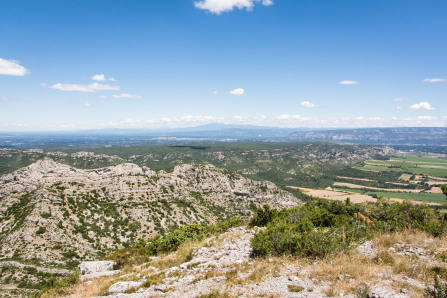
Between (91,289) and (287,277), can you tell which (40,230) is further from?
(287,277)

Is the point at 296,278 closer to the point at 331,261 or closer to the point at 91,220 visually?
the point at 331,261

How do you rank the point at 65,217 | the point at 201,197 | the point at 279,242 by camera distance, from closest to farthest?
the point at 279,242 < the point at 65,217 < the point at 201,197

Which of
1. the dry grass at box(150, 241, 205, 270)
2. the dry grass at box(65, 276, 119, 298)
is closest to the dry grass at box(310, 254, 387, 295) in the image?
the dry grass at box(150, 241, 205, 270)

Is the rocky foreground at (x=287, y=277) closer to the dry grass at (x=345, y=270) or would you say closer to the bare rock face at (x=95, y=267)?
the dry grass at (x=345, y=270)

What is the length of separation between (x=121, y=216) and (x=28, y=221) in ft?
73.1

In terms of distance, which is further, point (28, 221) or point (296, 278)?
point (28, 221)

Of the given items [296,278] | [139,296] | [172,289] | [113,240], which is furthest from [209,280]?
[113,240]

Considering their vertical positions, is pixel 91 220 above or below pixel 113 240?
above

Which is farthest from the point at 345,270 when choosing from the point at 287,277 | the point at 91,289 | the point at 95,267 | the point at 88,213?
the point at 88,213

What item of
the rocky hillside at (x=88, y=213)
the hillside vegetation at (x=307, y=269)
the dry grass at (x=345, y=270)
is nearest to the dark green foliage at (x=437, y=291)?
the hillside vegetation at (x=307, y=269)

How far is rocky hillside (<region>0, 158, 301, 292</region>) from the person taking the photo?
51.4 metres

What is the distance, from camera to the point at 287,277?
34.3ft

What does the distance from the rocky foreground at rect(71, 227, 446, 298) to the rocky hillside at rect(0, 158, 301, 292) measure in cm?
4563

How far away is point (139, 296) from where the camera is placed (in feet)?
34.7
